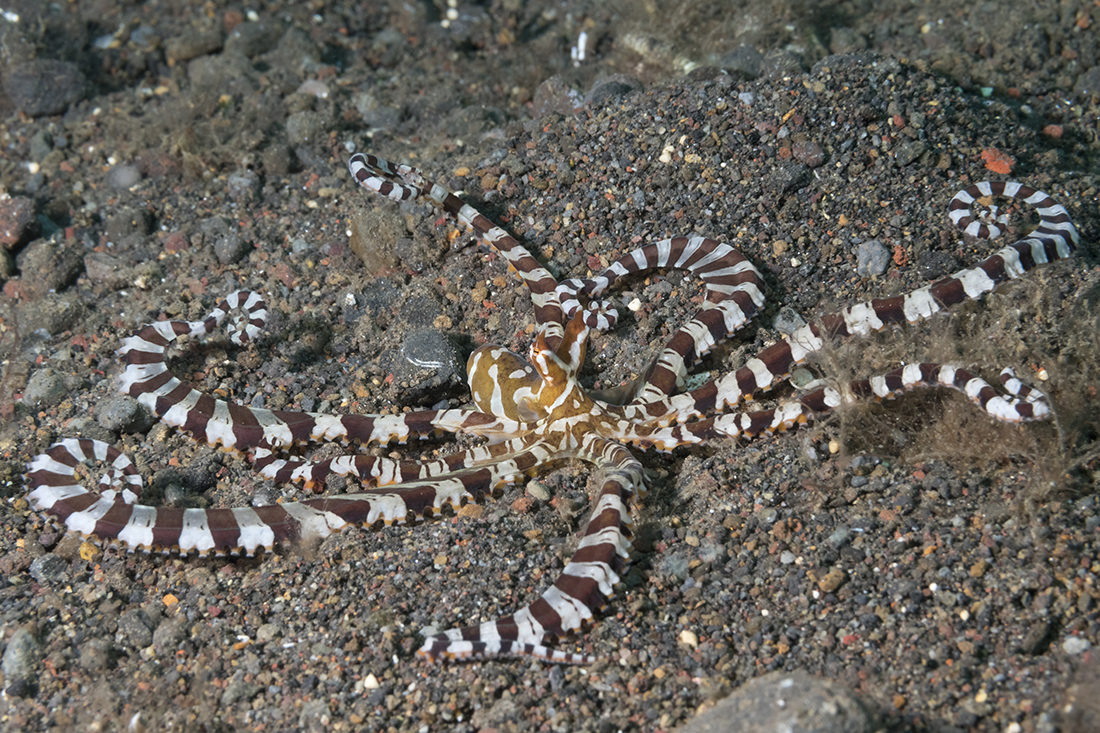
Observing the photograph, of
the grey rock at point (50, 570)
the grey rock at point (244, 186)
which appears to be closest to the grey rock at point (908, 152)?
the grey rock at point (244, 186)

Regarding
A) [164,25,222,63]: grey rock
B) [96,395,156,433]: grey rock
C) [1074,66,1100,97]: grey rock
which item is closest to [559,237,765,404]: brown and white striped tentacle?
[96,395,156,433]: grey rock

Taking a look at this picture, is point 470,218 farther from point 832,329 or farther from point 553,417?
point 832,329

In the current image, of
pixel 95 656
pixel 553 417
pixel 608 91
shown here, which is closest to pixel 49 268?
pixel 95 656

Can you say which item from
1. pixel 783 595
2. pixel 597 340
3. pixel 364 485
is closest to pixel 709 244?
pixel 597 340

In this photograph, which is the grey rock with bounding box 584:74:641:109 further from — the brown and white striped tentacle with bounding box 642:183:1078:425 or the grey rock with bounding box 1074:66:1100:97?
the grey rock with bounding box 1074:66:1100:97

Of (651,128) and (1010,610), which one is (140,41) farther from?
(1010,610)

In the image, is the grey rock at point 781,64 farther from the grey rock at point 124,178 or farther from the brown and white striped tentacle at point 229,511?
the grey rock at point 124,178
